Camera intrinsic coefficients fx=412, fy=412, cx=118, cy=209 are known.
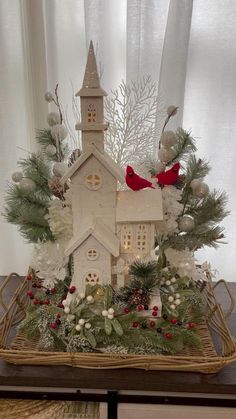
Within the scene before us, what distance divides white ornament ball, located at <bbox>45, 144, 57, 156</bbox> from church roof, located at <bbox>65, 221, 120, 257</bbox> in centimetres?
24

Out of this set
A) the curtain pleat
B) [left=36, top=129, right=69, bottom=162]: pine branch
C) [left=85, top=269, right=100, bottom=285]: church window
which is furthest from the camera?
the curtain pleat

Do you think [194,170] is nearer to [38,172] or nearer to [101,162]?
[101,162]

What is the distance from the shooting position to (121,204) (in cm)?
95

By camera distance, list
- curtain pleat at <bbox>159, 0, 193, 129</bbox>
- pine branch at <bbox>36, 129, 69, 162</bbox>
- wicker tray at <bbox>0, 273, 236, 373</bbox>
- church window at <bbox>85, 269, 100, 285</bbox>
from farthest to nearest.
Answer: curtain pleat at <bbox>159, 0, 193, 129</bbox> → pine branch at <bbox>36, 129, 69, 162</bbox> → church window at <bbox>85, 269, 100, 285</bbox> → wicker tray at <bbox>0, 273, 236, 373</bbox>

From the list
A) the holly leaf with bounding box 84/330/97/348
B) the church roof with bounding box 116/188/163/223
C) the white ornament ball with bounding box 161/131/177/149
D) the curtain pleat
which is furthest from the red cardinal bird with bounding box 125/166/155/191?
the curtain pleat

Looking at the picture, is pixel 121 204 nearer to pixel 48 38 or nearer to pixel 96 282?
pixel 96 282

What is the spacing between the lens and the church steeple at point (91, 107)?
Result: 88cm

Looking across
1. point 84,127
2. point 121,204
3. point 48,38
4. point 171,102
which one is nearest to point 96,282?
point 121,204

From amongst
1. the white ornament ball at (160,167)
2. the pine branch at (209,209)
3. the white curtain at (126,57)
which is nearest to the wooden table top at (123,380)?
the pine branch at (209,209)

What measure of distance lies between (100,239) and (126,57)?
68 centimetres

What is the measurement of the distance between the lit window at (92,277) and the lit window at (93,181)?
0.65 feet

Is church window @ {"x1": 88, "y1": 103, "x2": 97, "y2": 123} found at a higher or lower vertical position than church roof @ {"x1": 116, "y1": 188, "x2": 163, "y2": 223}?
higher

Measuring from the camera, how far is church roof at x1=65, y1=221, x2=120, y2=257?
92 cm

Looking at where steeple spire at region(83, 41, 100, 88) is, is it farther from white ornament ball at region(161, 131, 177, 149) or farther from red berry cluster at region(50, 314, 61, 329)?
red berry cluster at region(50, 314, 61, 329)
